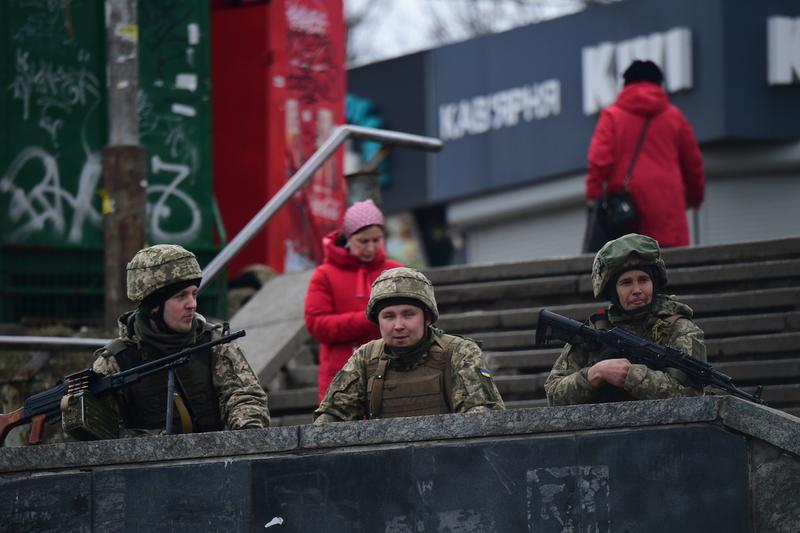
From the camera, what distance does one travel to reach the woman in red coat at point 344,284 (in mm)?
9430

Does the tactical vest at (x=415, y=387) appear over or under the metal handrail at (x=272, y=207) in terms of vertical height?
under

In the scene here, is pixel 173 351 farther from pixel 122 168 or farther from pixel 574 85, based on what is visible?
pixel 574 85

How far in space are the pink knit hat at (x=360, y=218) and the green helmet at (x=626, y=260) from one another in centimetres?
186

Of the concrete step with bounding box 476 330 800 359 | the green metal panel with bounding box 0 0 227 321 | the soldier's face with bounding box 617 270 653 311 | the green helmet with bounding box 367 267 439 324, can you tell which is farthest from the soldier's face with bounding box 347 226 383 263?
the green metal panel with bounding box 0 0 227 321

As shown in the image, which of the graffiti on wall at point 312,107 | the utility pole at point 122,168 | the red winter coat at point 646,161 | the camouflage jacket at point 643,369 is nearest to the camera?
the camouflage jacket at point 643,369

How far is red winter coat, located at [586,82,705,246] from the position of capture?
12.0m

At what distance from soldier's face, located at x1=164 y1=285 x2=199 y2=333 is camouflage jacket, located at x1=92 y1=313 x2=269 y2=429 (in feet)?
0.47

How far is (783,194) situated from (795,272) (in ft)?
31.7

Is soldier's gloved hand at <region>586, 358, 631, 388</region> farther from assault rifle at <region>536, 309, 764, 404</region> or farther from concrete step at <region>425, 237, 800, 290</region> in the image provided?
concrete step at <region>425, 237, 800, 290</region>

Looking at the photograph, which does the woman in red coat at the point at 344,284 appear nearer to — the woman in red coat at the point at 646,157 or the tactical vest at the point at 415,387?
the tactical vest at the point at 415,387

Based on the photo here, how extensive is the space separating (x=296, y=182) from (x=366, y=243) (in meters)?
2.97

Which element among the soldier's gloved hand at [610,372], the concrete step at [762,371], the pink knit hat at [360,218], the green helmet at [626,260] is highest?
the pink knit hat at [360,218]

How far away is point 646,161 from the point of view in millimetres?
12039

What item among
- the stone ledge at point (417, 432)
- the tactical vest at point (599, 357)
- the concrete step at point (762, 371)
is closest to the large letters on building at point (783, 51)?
the concrete step at point (762, 371)
